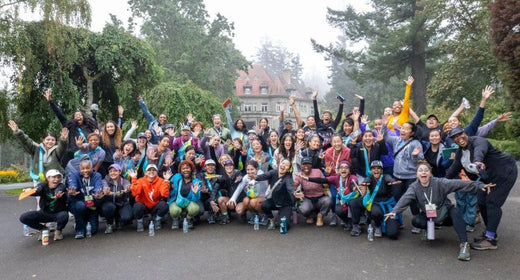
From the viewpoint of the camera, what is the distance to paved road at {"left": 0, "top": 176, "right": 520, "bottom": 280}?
4.13m

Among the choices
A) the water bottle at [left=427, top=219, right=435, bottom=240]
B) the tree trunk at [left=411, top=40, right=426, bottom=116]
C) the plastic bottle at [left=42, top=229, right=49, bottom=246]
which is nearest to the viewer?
the water bottle at [left=427, top=219, right=435, bottom=240]

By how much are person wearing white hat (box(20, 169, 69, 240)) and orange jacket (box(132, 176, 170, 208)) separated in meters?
1.16

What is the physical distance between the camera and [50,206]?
5648mm

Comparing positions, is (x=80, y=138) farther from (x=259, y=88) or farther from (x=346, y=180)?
(x=259, y=88)

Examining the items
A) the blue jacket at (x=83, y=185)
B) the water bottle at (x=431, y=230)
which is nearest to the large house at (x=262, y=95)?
the blue jacket at (x=83, y=185)

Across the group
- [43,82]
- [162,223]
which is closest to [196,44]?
[43,82]

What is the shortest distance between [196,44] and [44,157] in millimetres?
24355

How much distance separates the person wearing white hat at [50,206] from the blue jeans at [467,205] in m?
6.31

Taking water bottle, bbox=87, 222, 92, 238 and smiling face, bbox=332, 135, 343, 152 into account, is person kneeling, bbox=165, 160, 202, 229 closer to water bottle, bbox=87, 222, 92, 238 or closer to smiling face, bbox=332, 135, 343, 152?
water bottle, bbox=87, 222, 92, 238

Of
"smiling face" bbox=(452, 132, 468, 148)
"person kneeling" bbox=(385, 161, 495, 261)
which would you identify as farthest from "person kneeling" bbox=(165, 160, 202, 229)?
"smiling face" bbox=(452, 132, 468, 148)

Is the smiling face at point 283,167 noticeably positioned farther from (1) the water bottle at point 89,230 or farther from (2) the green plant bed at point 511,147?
(2) the green plant bed at point 511,147

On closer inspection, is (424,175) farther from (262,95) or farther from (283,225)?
(262,95)

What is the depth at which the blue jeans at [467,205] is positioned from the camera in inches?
189

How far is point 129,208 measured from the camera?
6094 millimetres
